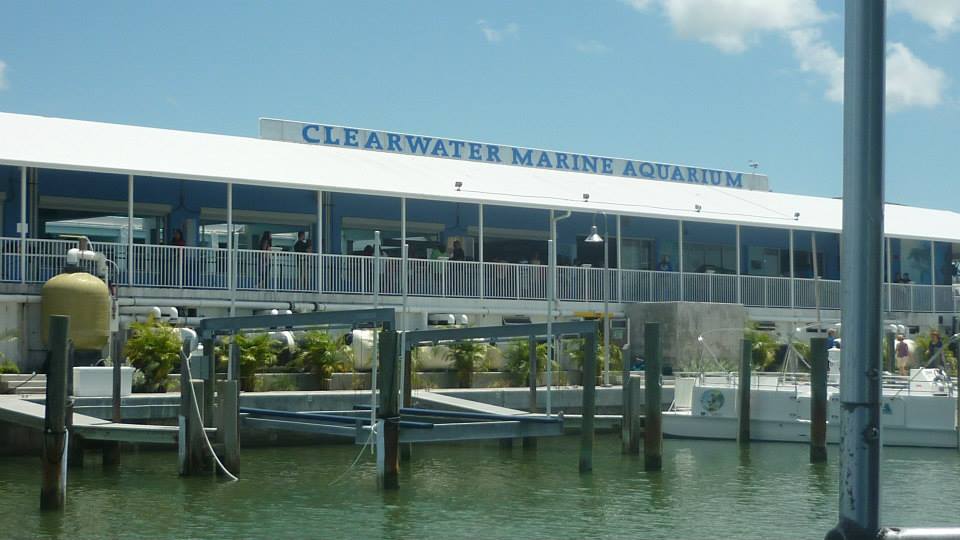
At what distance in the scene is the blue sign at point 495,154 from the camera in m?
38.0

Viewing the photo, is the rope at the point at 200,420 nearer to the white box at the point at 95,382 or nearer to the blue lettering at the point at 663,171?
the white box at the point at 95,382

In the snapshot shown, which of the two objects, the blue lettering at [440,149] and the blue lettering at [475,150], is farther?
the blue lettering at [475,150]

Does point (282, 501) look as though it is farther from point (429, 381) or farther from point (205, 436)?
point (429, 381)

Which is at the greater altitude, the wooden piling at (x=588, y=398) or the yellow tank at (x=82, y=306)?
the yellow tank at (x=82, y=306)

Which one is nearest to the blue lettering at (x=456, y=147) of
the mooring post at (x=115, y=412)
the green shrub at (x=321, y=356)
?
the green shrub at (x=321, y=356)

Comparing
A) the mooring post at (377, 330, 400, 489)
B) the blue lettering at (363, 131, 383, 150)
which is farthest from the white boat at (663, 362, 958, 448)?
the blue lettering at (363, 131, 383, 150)

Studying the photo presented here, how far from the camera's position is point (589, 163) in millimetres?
45031

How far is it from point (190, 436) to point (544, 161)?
86.0ft

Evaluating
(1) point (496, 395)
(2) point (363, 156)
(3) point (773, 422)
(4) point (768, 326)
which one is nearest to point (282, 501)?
(1) point (496, 395)

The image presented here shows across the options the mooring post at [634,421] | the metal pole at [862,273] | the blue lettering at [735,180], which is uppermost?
the blue lettering at [735,180]

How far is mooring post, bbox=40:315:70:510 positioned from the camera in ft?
51.5

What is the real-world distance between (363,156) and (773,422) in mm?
14931

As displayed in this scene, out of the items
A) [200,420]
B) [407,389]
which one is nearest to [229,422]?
[200,420]

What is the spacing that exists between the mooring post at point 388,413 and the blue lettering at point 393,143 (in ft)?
72.0
